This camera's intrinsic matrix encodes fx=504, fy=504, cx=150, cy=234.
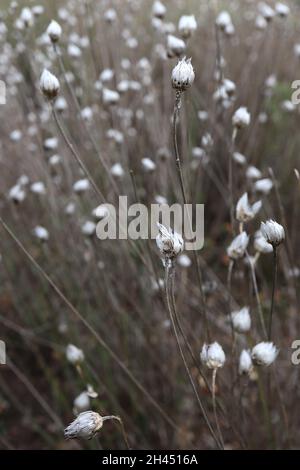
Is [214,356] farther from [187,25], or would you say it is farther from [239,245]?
[187,25]

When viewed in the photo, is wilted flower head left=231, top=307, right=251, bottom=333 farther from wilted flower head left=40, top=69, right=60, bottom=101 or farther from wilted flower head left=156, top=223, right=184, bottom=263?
wilted flower head left=40, top=69, right=60, bottom=101

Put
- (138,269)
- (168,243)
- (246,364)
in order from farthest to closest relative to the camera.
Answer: (138,269), (246,364), (168,243)

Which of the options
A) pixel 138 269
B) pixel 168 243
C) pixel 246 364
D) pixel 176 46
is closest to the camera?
pixel 168 243

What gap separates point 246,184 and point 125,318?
1.55 feet

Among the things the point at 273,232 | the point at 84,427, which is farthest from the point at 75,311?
the point at 273,232

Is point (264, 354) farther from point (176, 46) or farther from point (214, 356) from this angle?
point (176, 46)

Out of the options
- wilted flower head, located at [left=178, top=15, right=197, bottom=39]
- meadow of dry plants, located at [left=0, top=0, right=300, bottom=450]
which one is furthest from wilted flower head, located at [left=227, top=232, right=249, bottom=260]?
wilted flower head, located at [left=178, top=15, right=197, bottom=39]

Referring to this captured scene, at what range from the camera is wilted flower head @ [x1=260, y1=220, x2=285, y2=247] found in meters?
0.56

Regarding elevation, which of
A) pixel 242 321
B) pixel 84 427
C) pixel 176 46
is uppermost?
pixel 176 46

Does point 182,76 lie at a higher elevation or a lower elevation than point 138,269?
lower

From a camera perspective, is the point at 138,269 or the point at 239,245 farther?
the point at 138,269

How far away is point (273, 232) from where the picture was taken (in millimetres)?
558

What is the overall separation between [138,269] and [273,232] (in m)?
0.67

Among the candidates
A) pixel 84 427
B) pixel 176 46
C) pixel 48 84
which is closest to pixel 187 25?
pixel 176 46
